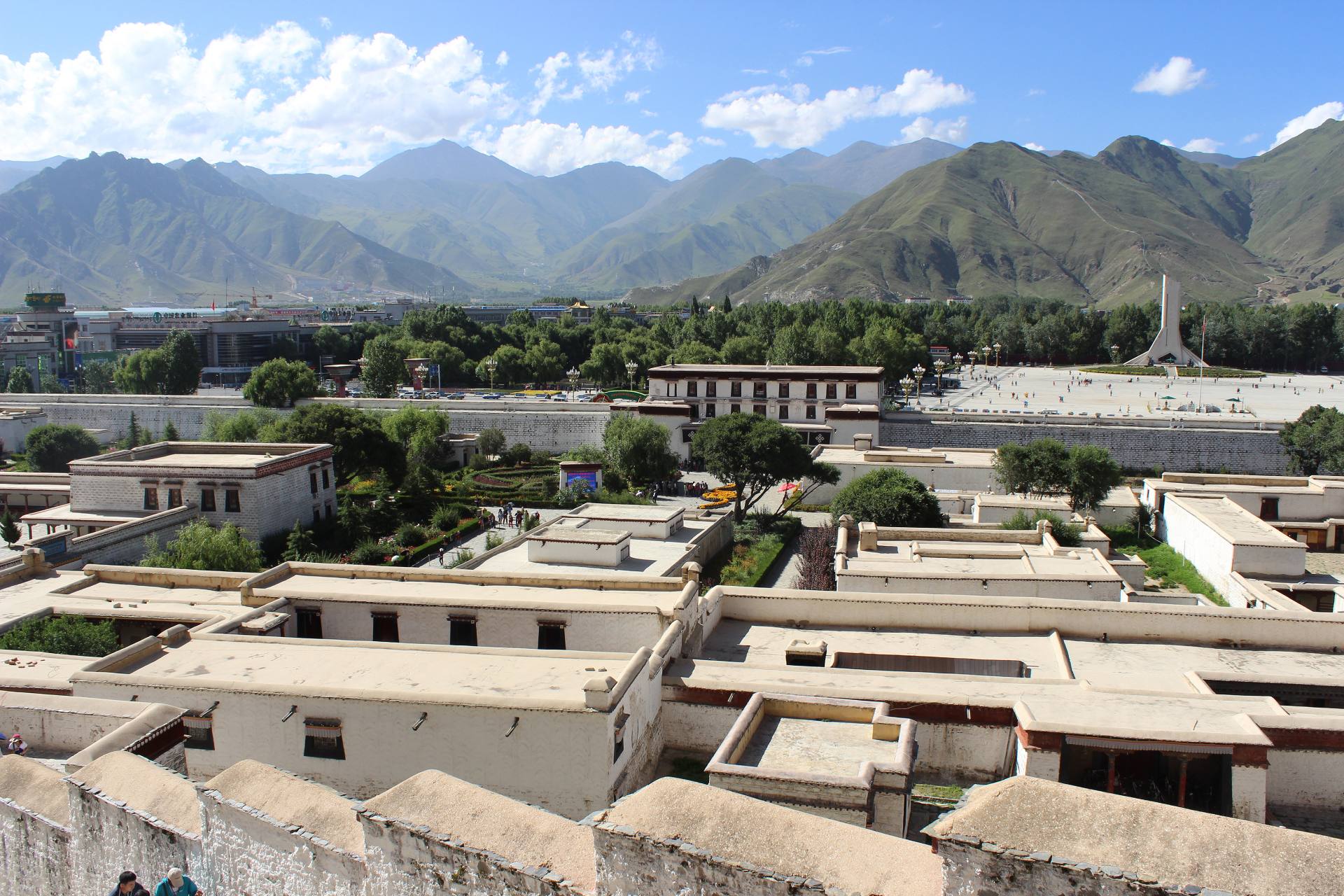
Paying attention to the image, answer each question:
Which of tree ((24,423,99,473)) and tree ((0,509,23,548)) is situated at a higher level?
tree ((24,423,99,473))

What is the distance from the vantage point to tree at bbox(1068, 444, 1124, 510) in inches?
1185

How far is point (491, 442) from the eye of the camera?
4431 centimetres

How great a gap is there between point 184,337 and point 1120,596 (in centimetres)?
6268

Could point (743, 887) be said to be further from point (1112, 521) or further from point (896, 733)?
point (1112, 521)

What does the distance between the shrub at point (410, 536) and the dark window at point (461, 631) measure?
15.1 meters

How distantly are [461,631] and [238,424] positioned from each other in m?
32.7

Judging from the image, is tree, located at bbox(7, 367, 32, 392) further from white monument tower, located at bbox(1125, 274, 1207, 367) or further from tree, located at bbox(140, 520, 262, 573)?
white monument tower, located at bbox(1125, 274, 1207, 367)

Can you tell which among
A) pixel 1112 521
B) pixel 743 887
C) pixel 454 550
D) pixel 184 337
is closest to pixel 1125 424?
pixel 1112 521

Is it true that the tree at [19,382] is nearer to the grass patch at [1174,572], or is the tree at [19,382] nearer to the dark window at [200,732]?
the dark window at [200,732]

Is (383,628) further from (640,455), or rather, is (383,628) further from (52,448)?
(52,448)

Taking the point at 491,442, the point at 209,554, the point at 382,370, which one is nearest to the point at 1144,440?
the point at 491,442

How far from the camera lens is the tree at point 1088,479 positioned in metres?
→ 30.1

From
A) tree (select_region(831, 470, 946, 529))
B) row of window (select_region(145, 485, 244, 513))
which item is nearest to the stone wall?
tree (select_region(831, 470, 946, 529))

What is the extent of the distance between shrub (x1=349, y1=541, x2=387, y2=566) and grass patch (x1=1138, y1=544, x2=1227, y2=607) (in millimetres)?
20255
